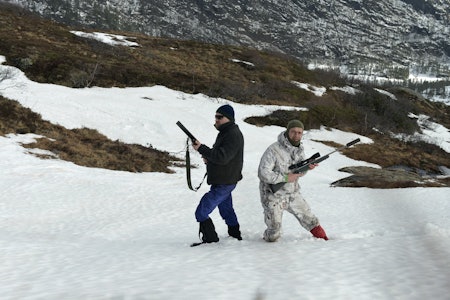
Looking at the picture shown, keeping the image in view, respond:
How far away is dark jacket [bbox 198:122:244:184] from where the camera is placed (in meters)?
6.54

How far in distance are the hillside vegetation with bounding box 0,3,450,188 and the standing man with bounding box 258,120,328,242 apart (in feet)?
40.3

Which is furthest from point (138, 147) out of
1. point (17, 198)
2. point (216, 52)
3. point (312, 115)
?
point (216, 52)

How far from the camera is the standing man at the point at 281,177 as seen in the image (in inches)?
253

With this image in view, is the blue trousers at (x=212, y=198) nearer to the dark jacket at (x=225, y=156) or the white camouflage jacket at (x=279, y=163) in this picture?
the dark jacket at (x=225, y=156)

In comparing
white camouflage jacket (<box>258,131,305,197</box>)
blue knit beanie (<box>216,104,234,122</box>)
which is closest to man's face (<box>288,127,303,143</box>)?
white camouflage jacket (<box>258,131,305,197</box>)

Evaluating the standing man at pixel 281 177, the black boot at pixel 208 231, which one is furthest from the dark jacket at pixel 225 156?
the black boot at pixel 208 231

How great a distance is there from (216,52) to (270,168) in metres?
60.5

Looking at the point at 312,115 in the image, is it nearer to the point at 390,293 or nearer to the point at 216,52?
the point at 216,52

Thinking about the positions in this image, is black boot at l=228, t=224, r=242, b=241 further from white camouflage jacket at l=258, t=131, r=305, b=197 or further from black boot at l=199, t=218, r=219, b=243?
white camouflage jacket at l=258, t=131, r=305, b=197

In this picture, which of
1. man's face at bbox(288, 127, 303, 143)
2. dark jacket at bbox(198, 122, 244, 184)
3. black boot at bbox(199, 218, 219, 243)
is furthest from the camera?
black boot at bbox(199, 218, 219, 243)

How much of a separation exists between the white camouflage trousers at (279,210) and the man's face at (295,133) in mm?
958

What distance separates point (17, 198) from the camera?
11.9 m

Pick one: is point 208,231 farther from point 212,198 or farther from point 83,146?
point 83,146

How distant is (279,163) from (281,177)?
253 millimetres
